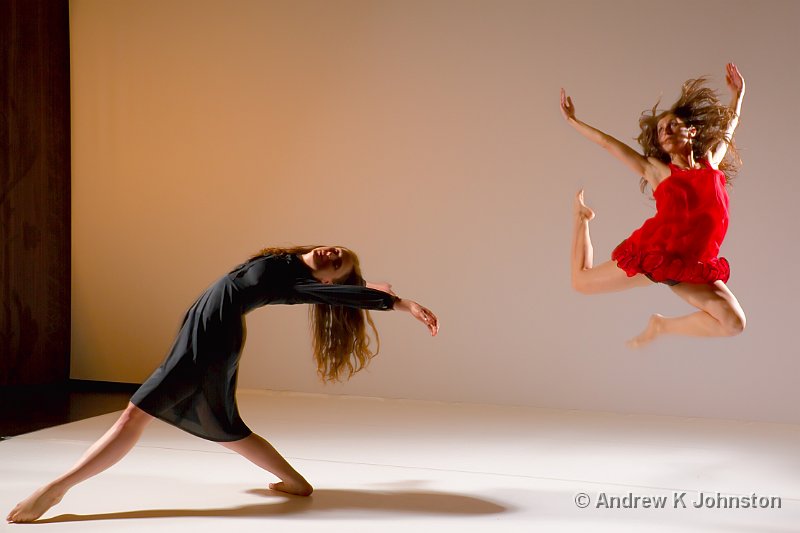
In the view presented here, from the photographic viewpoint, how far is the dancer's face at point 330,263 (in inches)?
127

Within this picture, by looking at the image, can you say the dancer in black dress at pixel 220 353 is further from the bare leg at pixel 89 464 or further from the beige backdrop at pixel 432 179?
the beige backdrop at pixel 432 179

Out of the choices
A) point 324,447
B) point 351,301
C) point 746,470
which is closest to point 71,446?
point 324,447

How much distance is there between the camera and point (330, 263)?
3232 mm

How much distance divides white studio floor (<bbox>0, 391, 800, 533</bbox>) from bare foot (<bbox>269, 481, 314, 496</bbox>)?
1.4 inches

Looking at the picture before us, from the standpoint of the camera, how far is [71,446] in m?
4.40

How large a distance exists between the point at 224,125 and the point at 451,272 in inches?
74.4

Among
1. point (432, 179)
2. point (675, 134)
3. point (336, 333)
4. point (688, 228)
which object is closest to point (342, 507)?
point (336, 333)

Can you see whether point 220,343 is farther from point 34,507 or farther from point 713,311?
point 713,311

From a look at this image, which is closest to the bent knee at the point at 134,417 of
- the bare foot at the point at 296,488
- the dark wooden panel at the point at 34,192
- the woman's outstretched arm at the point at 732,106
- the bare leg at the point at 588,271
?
the bare foot at the point at 296,488

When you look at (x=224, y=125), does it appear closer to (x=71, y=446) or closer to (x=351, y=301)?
(x=71, y=446)

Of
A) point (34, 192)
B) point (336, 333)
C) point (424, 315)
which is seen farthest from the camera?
point (34, 192)

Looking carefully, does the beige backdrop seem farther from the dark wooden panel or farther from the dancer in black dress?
the dancer in black dress

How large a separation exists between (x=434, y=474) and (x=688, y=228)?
142 centimetres

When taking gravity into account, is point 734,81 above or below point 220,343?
above
